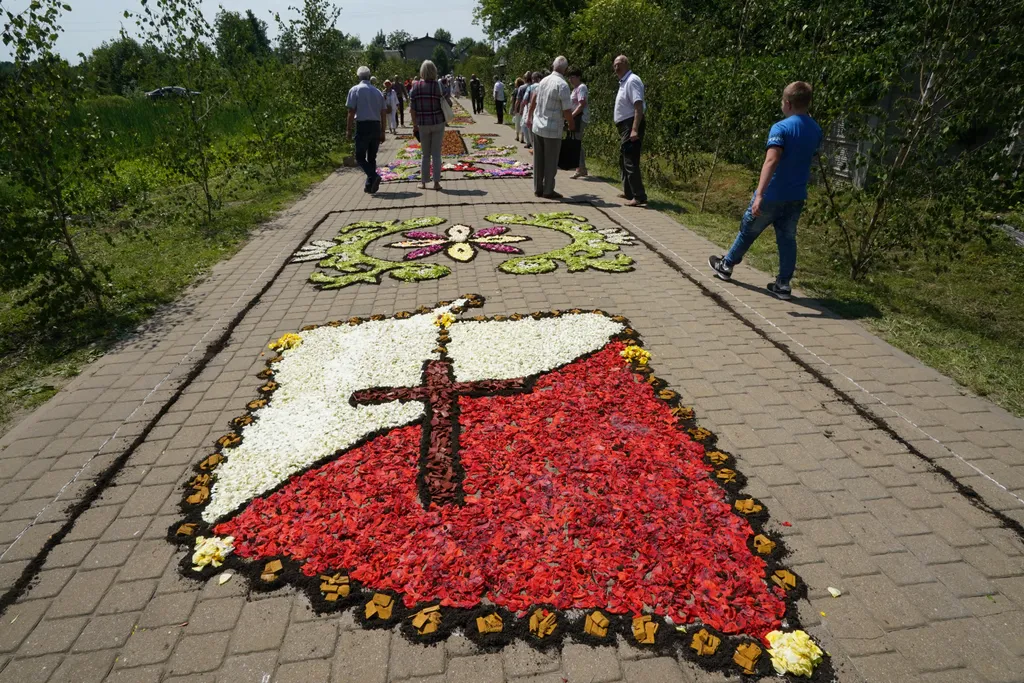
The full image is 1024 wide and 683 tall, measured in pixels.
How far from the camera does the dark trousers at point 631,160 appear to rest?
8906mm

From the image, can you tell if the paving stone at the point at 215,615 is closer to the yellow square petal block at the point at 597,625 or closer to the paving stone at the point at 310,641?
the paving stone at the point at 310,641

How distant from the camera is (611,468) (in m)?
3.21

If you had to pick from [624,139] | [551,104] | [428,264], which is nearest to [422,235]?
[428,264]

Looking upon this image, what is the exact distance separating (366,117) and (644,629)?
10.1 metres

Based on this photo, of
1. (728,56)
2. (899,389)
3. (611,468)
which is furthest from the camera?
(728,56)

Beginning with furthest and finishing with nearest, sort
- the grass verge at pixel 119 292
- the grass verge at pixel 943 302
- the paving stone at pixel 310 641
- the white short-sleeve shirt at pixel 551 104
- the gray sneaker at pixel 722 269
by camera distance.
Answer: the white short-sleeve shirt at pixel 551 104
the gray sneaker at pixel 722 269
the grass verge at pixel 119 292
the grass verge at pixel 943 302
the paving stone at pixel 310 641

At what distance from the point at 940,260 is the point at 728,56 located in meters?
6.52

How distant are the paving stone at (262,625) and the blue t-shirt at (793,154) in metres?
5.20

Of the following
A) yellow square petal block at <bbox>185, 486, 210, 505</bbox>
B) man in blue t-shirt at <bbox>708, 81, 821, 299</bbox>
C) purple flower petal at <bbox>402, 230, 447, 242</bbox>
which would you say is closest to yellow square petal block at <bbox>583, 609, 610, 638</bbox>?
yellow square petal block at <bbox>185, 486, 210, 505</bbox>

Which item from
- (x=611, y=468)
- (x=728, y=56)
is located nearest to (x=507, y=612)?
(x=611, y=468)

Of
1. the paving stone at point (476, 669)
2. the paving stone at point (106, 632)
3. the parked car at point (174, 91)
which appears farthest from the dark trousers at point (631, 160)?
the paving stone at point (106, 632)

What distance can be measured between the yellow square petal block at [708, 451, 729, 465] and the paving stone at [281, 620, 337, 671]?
6.25ft

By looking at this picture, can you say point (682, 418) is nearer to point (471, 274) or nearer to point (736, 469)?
point (736, 469)

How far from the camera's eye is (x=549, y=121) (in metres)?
9.43
